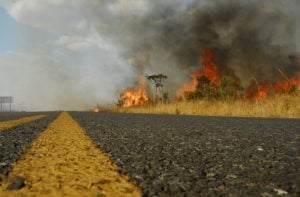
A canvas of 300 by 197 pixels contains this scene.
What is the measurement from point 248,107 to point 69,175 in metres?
12.7

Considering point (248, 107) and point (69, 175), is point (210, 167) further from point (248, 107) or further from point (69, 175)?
point (248, 107)

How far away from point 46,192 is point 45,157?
1266mm

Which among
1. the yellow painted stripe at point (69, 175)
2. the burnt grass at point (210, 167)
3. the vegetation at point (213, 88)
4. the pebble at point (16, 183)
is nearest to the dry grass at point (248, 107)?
the burnt grass at point (210, 167)

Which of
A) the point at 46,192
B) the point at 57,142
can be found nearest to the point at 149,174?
the point at 46,192

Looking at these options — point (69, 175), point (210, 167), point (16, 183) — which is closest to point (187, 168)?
point (210, 167)

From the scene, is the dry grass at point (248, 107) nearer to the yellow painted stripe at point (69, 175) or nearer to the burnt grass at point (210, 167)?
the burnt grass at point (210, 167)

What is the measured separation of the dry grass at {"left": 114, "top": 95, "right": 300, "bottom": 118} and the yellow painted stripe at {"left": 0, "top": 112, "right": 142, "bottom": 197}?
1038 centimetres

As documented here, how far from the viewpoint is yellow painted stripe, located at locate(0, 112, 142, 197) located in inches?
80.7

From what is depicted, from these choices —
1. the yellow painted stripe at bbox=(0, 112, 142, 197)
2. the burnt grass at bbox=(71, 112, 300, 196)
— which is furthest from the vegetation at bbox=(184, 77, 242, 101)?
the yellow painted stripe at bbox=(0, 112, 142, 197)

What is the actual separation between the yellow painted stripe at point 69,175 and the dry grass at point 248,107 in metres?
10.4

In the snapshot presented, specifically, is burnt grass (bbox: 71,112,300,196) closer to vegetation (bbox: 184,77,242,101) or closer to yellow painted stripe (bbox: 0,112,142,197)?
yellow painted stripe (bbox: 0,112,142,197)

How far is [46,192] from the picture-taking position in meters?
2.02

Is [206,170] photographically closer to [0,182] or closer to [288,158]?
[288,158]

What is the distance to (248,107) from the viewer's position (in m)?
14.6
